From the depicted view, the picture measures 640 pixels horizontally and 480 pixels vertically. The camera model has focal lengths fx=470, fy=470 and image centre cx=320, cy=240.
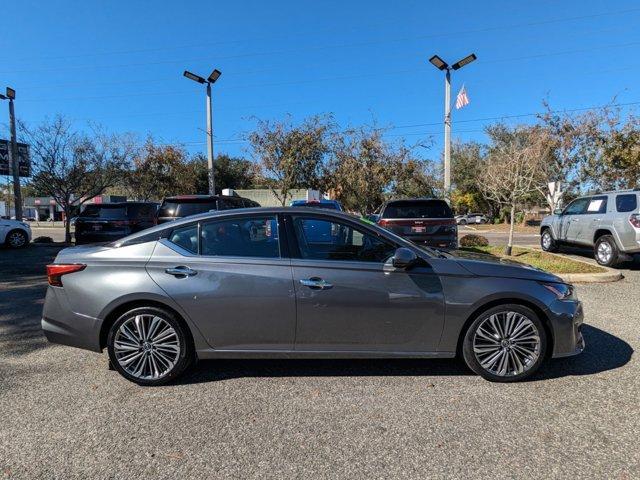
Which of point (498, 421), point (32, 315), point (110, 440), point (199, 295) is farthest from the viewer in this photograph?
point (32, 315)

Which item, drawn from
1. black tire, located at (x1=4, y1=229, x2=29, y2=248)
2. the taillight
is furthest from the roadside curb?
black tire, located at (x1=4, y1=229, x2=29, y2=248)

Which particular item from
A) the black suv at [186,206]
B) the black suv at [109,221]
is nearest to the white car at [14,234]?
the black suv at [109,221]

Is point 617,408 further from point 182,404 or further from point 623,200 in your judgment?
point 623,200

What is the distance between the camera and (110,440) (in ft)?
10.8

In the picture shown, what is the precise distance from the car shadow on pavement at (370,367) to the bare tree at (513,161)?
8.41 metres

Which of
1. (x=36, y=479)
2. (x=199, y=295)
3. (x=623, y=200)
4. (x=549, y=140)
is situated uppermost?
(x=549, y=140)

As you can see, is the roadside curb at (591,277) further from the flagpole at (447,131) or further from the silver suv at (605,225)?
the flagpole at (447,131)

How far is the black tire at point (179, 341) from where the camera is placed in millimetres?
4195

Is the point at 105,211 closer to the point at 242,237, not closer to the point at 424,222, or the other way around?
the point at 424,222

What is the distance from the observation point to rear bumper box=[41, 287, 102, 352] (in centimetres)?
422

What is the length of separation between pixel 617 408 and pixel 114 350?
13.9 feet

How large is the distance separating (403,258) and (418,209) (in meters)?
6.62

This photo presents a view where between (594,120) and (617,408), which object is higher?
(594,120)

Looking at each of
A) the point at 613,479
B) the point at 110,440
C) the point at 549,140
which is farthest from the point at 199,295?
the point at 549,140
